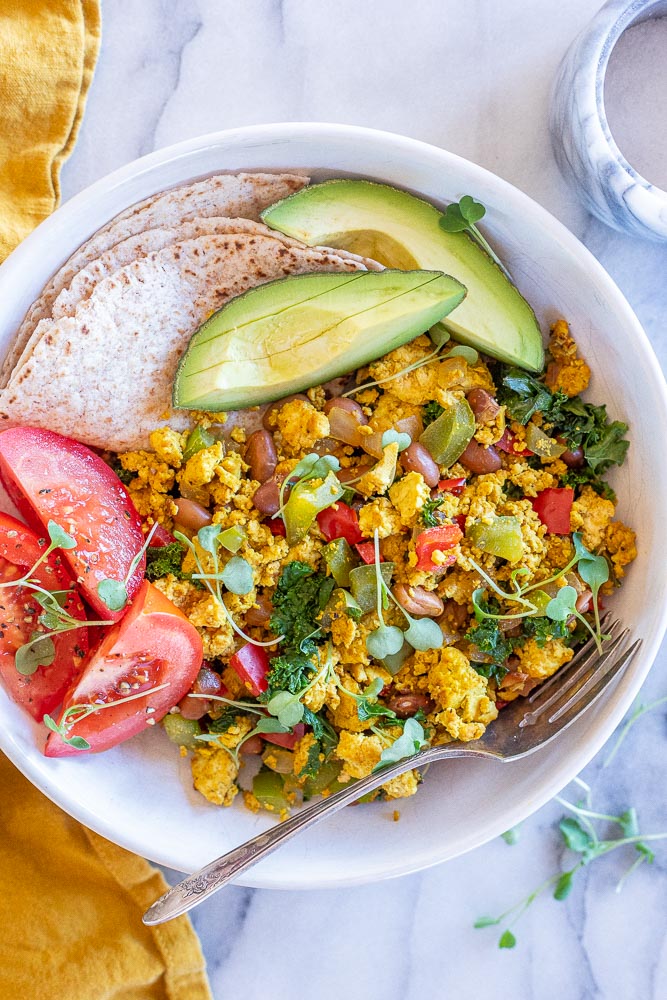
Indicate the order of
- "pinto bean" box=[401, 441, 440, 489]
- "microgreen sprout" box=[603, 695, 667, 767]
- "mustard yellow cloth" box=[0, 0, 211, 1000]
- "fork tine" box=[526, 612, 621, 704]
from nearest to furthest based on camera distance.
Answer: "pinto bean" box=[401, 441, 440, 489]
"fork tine" box=[526, 612, 621, 704]
"mustard yellow cloth" box=[0, 0, 211, 1000]
"microgreen sprout" box=[603, 695, 667, 767]

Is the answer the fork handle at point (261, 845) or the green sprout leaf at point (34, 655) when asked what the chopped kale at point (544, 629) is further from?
the green sprout leaf at point (34, 655)

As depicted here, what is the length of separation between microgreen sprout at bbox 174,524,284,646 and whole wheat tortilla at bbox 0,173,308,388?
58 centimetres

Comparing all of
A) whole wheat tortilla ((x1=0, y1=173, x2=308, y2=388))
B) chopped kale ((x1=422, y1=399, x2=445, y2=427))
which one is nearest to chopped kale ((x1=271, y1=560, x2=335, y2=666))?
chopped kale ((x1=422, y1=399, x2=445, y2=427))

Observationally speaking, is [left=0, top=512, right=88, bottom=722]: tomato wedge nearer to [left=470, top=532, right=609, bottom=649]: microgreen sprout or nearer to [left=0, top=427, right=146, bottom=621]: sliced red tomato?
[left=0, top=427, right=146, bottom=621]: sliced red tomato

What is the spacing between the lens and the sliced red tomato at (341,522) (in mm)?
1999

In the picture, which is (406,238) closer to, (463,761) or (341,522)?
(341,522)

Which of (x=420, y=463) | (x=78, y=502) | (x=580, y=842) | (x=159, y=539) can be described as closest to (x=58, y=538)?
(x=78, y=502)

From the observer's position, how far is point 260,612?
2006 millimetres

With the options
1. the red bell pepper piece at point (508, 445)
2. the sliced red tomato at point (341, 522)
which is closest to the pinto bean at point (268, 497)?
the sliced red tomato at point (341, 522)

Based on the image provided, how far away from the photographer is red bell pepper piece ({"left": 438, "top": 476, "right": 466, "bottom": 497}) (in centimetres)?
202

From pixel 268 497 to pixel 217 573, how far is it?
207 mm

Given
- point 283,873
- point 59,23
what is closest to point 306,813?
point 283,873

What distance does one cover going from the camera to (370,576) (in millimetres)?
1960

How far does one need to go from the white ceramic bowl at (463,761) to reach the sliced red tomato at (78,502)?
0.89 ft
